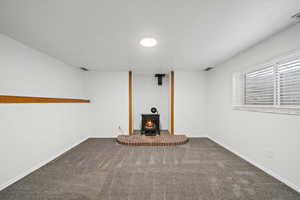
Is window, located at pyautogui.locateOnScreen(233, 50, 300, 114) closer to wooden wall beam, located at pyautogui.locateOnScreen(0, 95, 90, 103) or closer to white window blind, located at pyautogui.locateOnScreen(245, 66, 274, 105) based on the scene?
white window blind, located at pyautogui.locateOnScreen(245, 66, 274, 105)

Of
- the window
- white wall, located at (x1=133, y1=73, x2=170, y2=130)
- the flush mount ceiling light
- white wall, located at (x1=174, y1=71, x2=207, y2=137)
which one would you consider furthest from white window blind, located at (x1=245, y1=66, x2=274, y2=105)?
white wall, located at (x1=133, y1=73, x2=170, y2=130)

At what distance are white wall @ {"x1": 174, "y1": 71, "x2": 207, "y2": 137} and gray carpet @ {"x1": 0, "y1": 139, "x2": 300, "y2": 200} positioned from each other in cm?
150

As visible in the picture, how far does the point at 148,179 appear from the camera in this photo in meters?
1.96

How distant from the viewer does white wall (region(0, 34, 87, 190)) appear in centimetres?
186

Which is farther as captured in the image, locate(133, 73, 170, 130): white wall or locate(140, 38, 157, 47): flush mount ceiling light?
locate(133, 73, 170, 130): white wall

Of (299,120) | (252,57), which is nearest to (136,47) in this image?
(252,57)

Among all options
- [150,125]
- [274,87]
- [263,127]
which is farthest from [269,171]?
[150,125]

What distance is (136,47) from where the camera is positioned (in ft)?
7.96

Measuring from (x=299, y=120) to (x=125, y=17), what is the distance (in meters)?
2.58

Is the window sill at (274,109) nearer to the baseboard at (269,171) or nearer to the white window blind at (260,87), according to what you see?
the white window blind at (260,87)

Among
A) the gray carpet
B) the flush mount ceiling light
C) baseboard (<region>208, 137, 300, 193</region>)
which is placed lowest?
the gray carpet

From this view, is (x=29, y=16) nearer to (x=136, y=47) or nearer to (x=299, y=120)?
(x=136, y=47)

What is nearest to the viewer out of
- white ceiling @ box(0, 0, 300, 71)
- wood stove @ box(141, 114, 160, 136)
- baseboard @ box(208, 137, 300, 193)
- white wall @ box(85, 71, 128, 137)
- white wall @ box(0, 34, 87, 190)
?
white ceiling @ box(0, 0, 300, 71)

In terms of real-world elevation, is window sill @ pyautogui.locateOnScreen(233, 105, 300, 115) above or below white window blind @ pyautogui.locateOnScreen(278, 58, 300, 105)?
below
